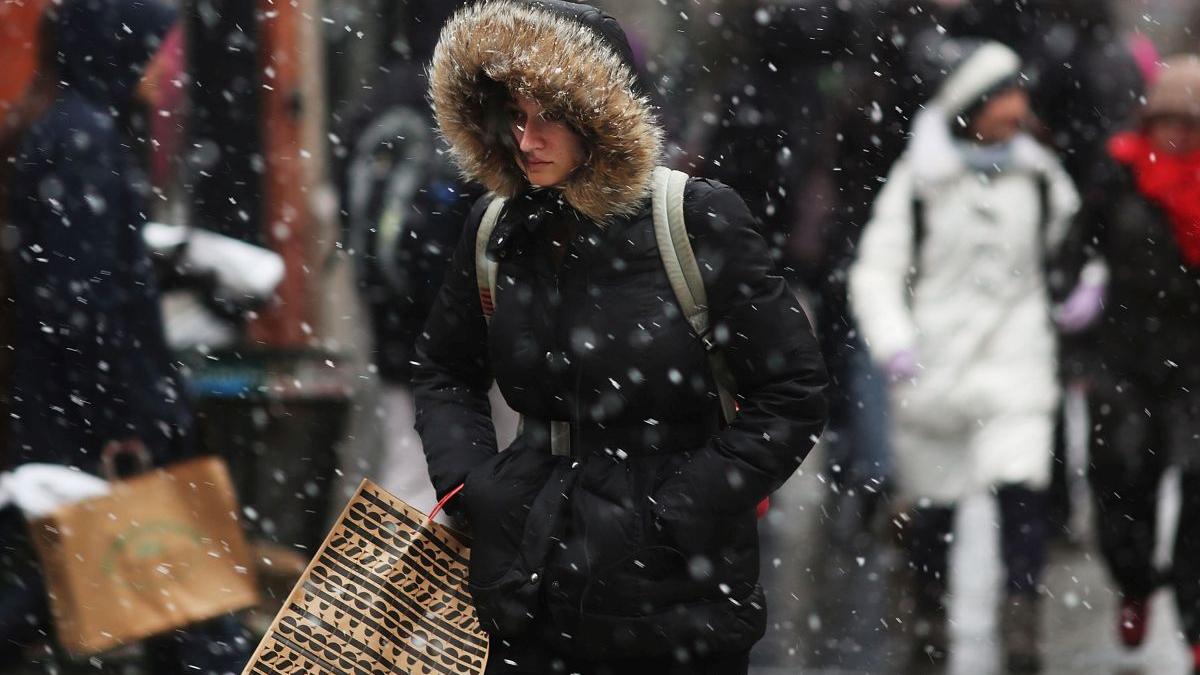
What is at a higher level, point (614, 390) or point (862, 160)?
point (862, 160)

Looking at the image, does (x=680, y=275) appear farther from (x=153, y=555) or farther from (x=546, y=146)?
(x=153, y=555)

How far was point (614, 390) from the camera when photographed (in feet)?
11.6

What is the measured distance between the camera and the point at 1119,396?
19.2 feet

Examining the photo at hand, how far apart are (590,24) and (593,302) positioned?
0.54 metres

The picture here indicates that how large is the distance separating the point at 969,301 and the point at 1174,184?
2.55ft

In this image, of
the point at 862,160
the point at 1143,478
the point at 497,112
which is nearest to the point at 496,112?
the point at 497,112

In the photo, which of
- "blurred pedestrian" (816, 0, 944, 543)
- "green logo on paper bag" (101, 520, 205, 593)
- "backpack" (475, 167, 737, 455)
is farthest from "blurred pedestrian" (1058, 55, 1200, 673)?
"green logo on paper bag" (101, 520, 205, 593)

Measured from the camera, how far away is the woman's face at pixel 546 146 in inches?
140

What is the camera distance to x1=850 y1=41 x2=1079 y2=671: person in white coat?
6008mm

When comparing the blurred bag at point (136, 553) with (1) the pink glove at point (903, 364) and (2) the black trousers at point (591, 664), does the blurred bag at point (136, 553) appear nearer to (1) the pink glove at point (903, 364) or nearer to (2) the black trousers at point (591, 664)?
(2) the black trousers at point (591, 664)

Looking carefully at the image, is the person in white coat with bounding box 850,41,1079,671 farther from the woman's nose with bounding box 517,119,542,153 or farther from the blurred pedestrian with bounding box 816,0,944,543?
the woman's nose with bounding box 517,119,542,153

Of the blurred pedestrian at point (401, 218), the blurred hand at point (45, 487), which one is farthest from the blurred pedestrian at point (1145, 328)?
the blurred hand at point (45, 487)

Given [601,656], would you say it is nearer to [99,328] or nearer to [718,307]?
[718,307]

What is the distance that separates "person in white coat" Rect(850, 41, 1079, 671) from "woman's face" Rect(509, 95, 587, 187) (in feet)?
8.47
